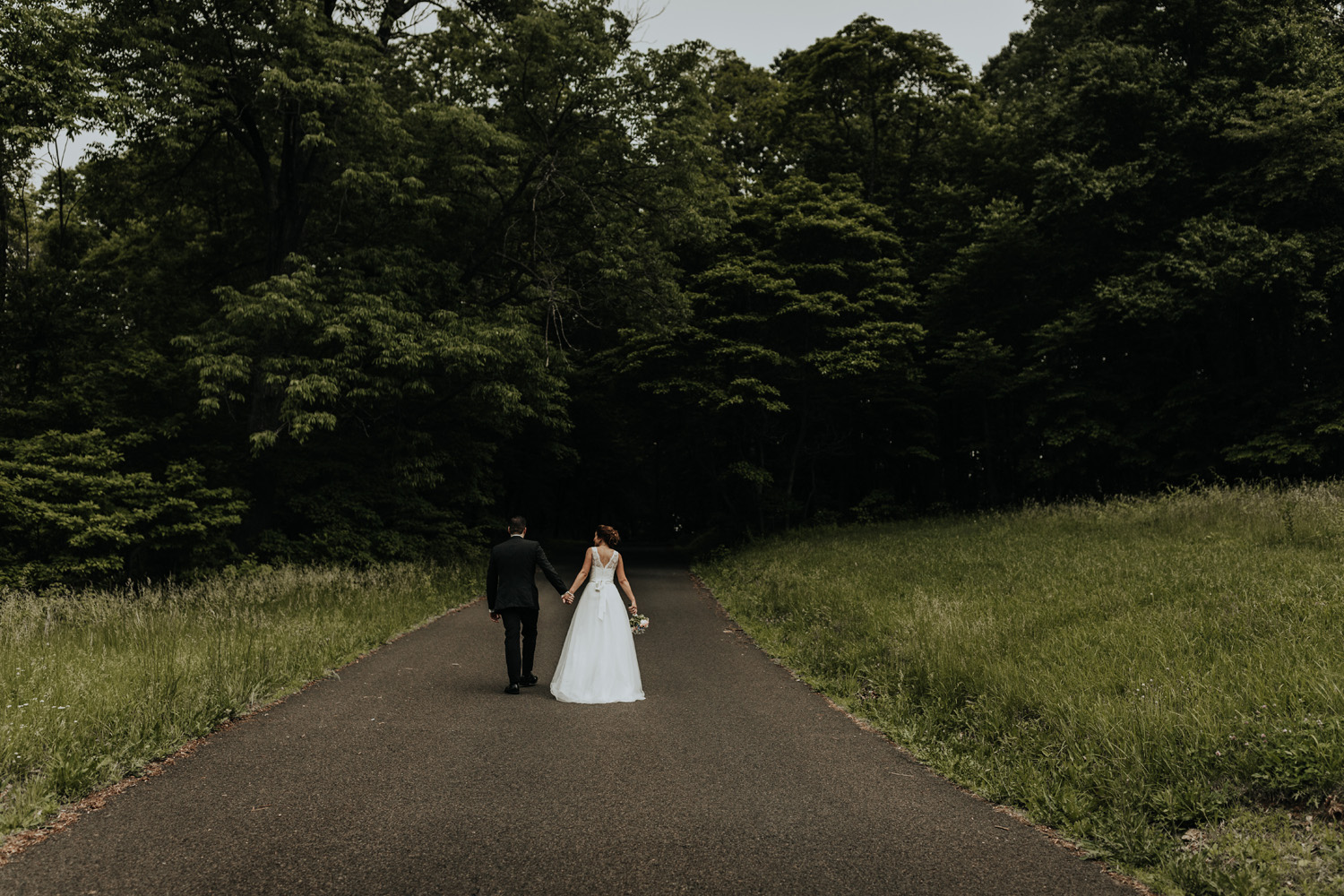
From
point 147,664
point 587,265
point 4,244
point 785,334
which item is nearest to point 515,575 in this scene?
Answer: point 147,664

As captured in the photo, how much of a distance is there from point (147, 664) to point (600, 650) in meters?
4.20

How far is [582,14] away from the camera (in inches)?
743

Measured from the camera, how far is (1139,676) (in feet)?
20.6

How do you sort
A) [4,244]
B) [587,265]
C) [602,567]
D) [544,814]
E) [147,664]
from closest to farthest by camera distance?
[544,814] < [147,664] < [602,567] < [4,244] < [587,265]

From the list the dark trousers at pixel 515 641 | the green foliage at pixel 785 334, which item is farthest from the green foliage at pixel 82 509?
the green foliage at pixel 785 334

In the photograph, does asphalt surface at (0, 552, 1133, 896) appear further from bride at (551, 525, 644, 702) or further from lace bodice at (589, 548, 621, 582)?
lace bodice at (589, 548, 621, 582)

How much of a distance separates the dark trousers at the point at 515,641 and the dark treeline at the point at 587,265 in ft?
28.0

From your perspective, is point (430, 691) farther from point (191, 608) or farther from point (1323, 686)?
point (1323, 686)

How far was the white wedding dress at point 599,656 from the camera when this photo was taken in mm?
8375

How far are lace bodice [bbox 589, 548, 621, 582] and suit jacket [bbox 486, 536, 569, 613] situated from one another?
0.41 m

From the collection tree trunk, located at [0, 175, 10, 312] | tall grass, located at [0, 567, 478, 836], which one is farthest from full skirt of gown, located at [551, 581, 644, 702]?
tree trunk, located at [0, 175, 10, 312]

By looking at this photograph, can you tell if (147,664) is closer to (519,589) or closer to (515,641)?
(515,641)

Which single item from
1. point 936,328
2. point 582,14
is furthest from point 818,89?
point 582,14

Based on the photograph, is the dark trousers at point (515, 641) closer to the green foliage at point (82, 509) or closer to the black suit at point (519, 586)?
the black suit at point (519, 586)
